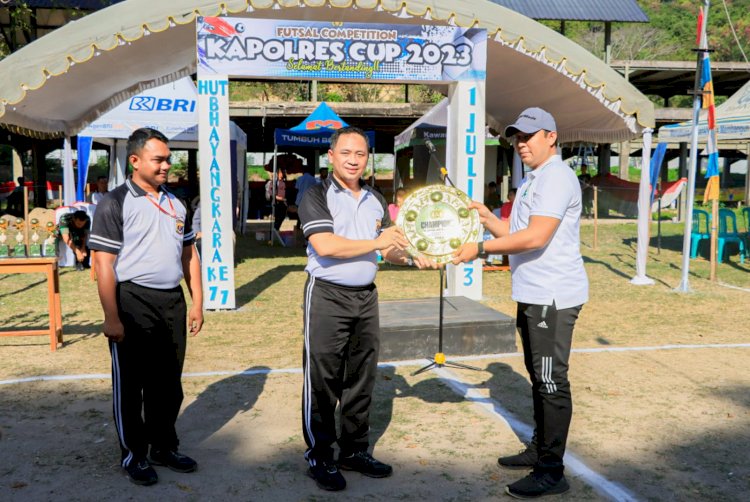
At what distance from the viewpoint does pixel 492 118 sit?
15.7 metres

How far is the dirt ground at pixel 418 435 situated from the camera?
388cm

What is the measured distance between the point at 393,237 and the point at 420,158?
20842mm

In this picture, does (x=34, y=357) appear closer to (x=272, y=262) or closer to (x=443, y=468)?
(x=443, y=468)

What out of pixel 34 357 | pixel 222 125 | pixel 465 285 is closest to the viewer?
pixel 34 357

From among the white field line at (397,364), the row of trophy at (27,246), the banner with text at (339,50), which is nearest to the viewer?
the white field line at (397,364)

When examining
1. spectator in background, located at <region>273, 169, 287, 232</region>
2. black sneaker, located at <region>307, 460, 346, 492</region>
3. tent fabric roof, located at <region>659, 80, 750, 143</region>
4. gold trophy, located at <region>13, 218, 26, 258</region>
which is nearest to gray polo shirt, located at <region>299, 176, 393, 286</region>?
black sneaker, located at <region>307, 460, 346, 492</region>

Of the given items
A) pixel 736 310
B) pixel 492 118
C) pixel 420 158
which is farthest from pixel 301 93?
pixel 736 310

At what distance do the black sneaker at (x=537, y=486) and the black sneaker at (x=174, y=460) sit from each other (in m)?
1.84

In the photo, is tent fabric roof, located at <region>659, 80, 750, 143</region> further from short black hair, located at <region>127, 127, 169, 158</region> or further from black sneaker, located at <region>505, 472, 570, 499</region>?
short black hair, located at <region>127, 127, 169, 158</region>

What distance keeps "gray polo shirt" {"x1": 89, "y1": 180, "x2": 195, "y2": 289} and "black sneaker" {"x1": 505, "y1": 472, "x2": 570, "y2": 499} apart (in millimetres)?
2243

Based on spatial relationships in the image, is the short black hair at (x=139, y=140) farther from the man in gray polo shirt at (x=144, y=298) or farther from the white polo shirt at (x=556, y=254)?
the white polo shirt at (x=556, y=254)

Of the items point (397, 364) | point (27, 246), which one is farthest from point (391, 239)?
point (27, 246)

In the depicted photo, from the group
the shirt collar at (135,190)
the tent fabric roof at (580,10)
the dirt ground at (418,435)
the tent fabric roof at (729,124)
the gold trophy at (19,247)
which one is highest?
the tent fabric roof at (580,10)

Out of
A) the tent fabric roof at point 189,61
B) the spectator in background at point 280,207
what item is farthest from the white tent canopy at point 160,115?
the spectator in background at point 280,207
